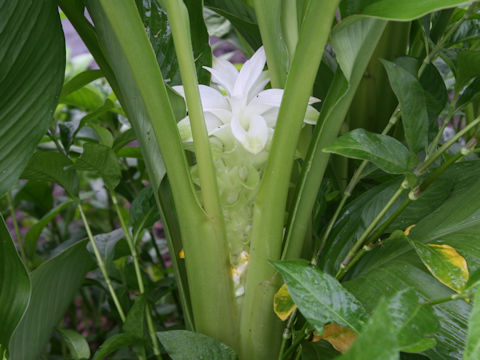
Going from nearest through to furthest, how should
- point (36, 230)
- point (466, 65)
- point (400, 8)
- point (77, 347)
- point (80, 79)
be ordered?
point (400, 8)
point (466, 65)
point (77, 347)
point (80, 79)
point (36, 230)

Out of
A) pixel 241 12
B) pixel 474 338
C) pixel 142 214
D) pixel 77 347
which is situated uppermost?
pixel 241 12

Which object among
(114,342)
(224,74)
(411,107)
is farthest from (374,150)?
(114,342)

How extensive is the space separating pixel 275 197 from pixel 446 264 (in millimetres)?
135

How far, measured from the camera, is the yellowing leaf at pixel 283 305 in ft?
1.18

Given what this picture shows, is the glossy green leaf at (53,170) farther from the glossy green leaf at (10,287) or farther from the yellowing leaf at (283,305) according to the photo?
the yellowing leaf at (283,305)

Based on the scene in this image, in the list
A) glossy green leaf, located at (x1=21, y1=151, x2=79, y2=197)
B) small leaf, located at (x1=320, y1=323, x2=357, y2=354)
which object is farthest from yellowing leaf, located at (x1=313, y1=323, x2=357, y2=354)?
glossy green leaf, located at (x1=21, y1=151, x2=79, y2=197)

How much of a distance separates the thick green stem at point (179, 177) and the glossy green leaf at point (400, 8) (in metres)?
0.16

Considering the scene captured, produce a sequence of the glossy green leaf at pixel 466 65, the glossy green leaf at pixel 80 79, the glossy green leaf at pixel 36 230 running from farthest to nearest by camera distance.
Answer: the glossy green leaf at pixel 36 230
the glossy green leaf at pixel 80 79
the glossy green leaf at pixel 466 65

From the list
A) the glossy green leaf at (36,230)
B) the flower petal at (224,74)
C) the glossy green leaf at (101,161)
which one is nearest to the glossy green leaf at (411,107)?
the flower petal at (224,74)

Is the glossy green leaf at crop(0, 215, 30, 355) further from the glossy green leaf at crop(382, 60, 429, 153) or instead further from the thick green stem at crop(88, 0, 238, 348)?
the glossy green leaf at crop(382, 60, 429, 153)

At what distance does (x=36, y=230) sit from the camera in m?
0.73

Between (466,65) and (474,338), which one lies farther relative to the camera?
(466,65)

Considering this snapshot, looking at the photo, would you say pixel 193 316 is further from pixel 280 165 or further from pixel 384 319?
pixel 384 319

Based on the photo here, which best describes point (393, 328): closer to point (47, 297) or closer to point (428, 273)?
point (428, 273)
